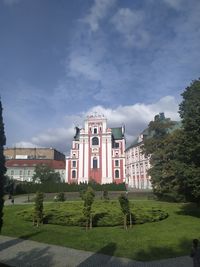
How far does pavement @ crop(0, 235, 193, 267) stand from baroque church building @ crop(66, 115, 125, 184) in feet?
200

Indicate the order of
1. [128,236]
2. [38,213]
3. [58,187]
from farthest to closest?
1. [58,187]
2. [38,213]
3. [128,236]

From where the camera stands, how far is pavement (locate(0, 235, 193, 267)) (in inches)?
539

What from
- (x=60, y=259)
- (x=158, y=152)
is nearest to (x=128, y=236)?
(x=60, y=259)

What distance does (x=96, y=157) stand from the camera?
79.6m

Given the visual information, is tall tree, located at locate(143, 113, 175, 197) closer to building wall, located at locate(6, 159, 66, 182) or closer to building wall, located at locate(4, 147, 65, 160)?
building wall, located at locate(6, 159, 66, 182)

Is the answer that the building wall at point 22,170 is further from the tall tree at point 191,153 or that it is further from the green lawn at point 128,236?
the tall tree at point 191,153

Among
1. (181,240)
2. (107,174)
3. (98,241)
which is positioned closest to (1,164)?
(98,241)

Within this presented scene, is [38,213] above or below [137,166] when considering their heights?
below

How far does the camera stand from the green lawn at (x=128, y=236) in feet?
52.2

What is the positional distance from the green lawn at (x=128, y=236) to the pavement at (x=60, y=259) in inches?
31.0

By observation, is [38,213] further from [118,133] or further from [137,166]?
[118,133]

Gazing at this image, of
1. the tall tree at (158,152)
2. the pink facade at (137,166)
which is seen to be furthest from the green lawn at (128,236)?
the pink facade at (137,166)

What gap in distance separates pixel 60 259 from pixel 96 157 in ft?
213

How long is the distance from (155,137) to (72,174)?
4158cm
